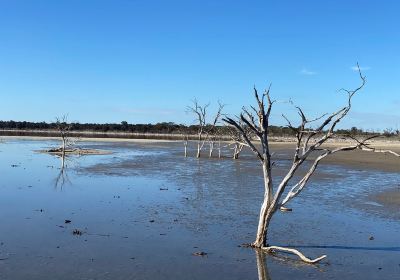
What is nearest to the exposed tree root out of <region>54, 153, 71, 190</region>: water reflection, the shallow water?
the shallow water

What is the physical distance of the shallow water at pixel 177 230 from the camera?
9914mm

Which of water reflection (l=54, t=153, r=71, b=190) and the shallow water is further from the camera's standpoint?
water reflection (l=54, t=153, r=71, b=190)

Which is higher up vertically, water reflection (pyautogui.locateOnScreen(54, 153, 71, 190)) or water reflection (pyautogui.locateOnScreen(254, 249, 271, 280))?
water reflection (pyautogui.locateOnScreen(54, 153, 71, 190))

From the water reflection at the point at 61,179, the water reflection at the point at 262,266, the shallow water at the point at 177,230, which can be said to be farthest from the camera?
the water reflection at the point at 61,179

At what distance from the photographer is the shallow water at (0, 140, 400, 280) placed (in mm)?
9914

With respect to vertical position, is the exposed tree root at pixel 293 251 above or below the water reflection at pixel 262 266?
above

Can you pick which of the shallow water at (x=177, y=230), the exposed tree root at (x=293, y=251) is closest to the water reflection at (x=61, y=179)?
the shallow water at (x=177, y=230)

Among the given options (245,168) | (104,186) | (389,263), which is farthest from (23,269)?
(245,168)

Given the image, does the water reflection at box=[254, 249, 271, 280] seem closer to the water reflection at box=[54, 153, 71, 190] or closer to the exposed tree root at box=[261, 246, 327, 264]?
the exposed tree root at box=[261, 246, 327, 264]

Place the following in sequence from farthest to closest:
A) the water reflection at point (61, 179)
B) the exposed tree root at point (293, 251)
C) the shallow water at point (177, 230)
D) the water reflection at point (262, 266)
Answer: the water reflection at point (61, 179) < the exposed tree root at point (293, 251) < the shallow water at point (177, 230) < the water reflection at point (262, 266)

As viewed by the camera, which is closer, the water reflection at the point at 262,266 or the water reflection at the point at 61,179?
the water reflection at the point at 262,266

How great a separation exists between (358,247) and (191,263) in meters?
4.24

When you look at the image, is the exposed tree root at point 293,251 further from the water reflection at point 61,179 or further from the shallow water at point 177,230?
the water reflection at point 61,179

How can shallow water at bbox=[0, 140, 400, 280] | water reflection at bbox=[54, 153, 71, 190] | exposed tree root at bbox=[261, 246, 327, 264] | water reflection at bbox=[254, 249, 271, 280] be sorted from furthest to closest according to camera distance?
water reflection at bbox=[54, 153, 71, 190] → exposed tree root at bbox=[261, 246, 327, 264] → shallow water at bbox=[0, 140, 400, 280] → water reflection at bbox=[254, 249, 271, 280]
